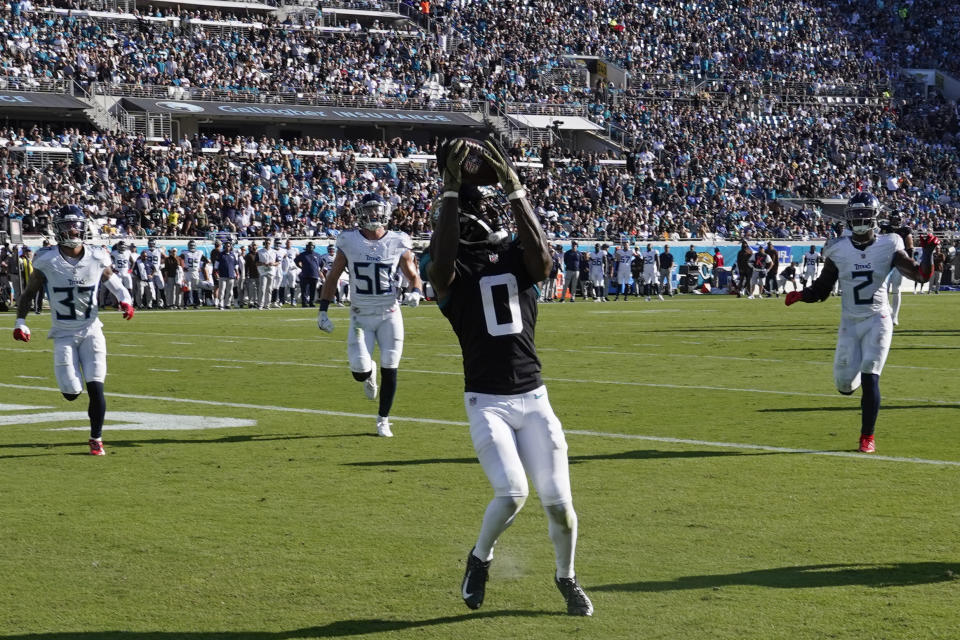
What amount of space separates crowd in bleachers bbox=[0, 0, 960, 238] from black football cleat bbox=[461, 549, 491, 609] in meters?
31.3

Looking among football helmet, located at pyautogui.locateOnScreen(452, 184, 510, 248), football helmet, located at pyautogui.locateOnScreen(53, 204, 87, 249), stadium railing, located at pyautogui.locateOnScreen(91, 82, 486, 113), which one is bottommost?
football helmet, located at pyautogui.locateOnScreen(53, 204, 87, 249)

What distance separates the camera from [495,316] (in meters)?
5.59

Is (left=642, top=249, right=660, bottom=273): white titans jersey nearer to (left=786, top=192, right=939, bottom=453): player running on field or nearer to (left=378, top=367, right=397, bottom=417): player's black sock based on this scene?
(left=378, top=367, right=397, bottom=417): player's black sock

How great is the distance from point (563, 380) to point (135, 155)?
2709cm

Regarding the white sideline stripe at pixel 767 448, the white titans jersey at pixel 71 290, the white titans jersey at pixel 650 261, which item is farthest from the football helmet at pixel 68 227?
the white titans jersey at pixel 650 261

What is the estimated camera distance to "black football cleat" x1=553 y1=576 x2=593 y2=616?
554 centimetres

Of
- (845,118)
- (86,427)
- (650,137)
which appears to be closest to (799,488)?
(86,427)

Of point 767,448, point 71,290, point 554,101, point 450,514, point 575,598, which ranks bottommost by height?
point 767,448

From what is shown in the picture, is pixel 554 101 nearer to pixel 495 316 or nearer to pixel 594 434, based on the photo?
pixel 594 434

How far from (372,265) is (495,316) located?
5961mm

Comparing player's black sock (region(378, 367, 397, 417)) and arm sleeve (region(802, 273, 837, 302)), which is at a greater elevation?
arm sleeve (region(802, 273, 837, 302))

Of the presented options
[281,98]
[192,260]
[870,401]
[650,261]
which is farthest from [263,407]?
[281,98]

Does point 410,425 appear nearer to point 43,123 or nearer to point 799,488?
point 799,488

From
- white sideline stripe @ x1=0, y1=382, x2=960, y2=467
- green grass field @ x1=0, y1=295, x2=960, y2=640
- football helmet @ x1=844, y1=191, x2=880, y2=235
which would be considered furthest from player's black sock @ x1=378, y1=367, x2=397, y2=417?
football helmet @ x1=844, y1=191, x2=880, y2=235
